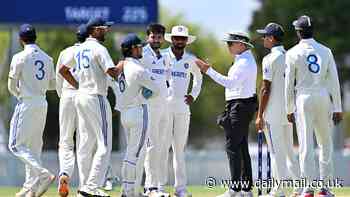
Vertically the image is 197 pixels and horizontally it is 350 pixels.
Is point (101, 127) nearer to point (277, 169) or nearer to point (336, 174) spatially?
point (277, 169)

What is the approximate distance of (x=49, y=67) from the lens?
52.3 ft

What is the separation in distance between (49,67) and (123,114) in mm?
1570

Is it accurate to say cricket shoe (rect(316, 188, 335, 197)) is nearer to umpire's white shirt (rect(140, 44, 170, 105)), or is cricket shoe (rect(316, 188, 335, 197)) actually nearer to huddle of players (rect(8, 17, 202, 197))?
huddle of players (rect(8, 17, 202, 197))

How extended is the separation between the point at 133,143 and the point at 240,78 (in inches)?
66.9

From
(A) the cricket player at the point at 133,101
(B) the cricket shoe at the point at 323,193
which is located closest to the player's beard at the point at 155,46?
(A) the cricket player at the point at 133,101

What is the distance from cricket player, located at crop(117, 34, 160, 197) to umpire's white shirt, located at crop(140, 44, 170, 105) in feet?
2.19

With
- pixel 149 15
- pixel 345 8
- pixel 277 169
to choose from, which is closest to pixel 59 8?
pixel 149 15

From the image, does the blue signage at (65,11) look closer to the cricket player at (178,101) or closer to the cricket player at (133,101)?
the cricket player at (178,101)

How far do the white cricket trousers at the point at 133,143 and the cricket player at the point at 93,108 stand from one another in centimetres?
27

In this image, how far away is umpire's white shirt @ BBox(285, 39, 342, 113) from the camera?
14617 millimetres

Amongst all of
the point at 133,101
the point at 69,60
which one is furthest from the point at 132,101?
the point at 69,60

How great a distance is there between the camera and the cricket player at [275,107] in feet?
50.3

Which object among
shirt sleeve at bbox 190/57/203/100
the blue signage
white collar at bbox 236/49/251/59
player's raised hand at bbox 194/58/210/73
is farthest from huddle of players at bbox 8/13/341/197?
the blue signage
